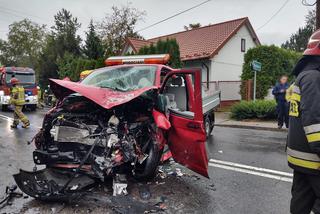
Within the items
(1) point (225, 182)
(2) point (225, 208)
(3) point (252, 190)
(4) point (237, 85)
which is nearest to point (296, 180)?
(2) point (225, 208)

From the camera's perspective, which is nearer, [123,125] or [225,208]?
[225,208]

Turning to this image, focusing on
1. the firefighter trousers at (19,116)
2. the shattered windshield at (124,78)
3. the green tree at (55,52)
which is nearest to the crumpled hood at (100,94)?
the shattered windshield at (124,78)

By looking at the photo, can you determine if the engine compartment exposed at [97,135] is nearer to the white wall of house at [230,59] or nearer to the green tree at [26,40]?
the white wall of house at [230,59]

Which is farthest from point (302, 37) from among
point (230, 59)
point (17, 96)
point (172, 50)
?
point (17, 96)

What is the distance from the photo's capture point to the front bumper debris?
390 cm

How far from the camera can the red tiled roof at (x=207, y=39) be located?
21422 mm

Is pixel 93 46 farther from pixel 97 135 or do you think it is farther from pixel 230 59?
pixel 97 135

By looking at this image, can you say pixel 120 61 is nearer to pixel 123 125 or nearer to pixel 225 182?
pixel 123 125

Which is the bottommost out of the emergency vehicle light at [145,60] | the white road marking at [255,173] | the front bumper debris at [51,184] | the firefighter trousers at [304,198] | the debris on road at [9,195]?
the white road marking at [255,173]

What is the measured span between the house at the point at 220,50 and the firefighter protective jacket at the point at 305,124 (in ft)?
52.5

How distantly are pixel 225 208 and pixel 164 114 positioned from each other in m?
1.58

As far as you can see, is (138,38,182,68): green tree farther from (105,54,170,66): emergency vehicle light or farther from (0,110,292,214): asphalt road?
(0,110,292,214): asphalt road

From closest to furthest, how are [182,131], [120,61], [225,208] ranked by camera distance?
1. [225,208]
2. [182,131]
3. [120,61]

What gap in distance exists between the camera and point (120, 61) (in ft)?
23.0
